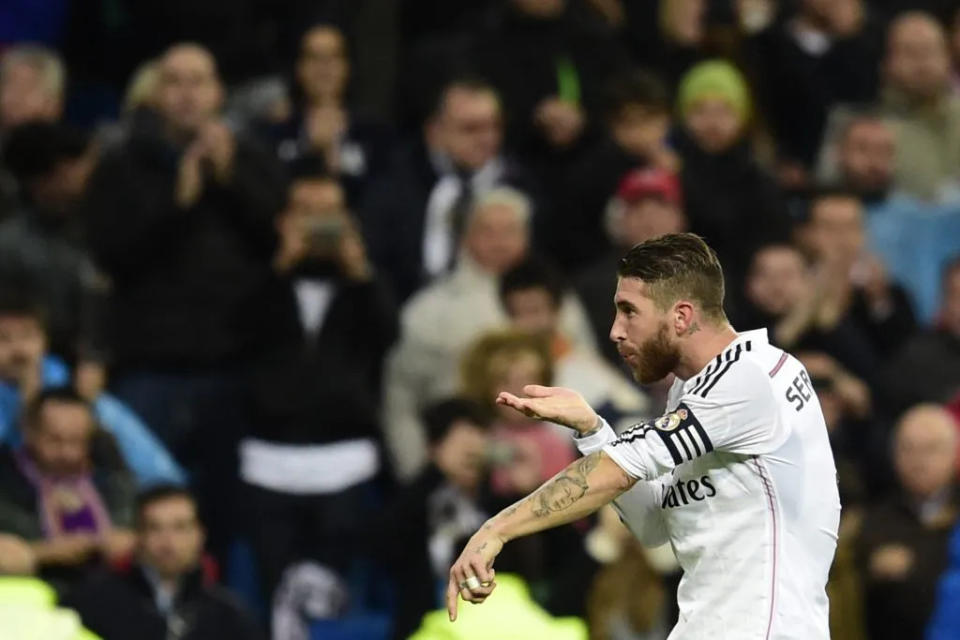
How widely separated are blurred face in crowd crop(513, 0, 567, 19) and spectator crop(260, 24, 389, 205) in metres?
1.01

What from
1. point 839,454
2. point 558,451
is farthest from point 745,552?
point 839,454

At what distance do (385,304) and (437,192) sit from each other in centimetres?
107

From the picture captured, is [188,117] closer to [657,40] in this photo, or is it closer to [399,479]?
[399,479]

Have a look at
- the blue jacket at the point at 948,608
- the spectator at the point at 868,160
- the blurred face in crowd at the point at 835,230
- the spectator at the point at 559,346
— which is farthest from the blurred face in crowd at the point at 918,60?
the blue jacket at the point at 948,608

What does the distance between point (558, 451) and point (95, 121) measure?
156 inches

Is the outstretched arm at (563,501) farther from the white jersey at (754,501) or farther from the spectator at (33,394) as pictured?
the spectator at (33,394)

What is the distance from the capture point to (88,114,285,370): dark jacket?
9.43 metres

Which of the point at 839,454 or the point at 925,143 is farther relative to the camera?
the point at 925,143

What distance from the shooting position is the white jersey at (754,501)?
5062 mm

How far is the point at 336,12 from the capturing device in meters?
11.7

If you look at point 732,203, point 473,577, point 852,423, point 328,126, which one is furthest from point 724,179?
point 473,577

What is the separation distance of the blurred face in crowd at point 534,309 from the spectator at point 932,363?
1851mm

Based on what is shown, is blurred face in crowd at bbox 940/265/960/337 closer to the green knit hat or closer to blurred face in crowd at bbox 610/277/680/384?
the green knit hat

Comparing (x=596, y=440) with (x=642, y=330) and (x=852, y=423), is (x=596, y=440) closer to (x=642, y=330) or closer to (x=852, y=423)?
(x=642, y=330)
